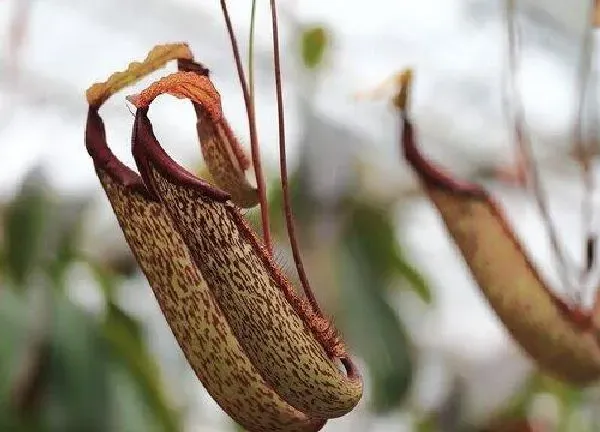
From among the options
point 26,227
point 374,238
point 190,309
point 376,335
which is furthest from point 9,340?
point 190,309

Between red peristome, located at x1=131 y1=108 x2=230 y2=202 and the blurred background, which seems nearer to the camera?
red peristome, located at x1=131 y1=108 x2=230 y2=202

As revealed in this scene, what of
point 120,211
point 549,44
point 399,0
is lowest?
point 120,211

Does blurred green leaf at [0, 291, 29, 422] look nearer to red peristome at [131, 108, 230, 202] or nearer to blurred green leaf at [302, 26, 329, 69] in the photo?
blurred green leaf at [302, 26, 329, 69]

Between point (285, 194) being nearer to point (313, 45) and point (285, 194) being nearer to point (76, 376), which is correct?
point (76, 376)

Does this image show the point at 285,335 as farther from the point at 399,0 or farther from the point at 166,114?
the point at 166,114

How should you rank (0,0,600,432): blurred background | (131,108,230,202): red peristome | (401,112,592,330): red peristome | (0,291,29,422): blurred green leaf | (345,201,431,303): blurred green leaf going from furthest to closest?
(345,201,431,303): blurred green leaf → (0,0,600,432): blurred background → (0,291,29,422): blurred green leaf → (401,112,592,330): red peristome → (131,108,230,202): red peristome

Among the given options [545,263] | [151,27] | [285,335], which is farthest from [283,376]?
[545,263]

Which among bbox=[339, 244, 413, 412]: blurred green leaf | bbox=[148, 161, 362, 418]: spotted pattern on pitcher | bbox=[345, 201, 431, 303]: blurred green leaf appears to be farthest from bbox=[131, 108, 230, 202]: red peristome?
bbox=[345, 201, 431, 303]: blurred green leaf
